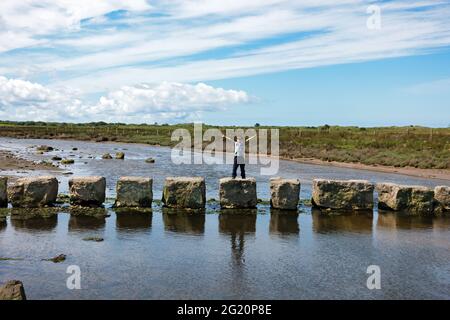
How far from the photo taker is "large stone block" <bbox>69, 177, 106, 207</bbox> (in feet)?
49.0

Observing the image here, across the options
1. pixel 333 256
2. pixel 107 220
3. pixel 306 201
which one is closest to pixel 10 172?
pixel 107 220

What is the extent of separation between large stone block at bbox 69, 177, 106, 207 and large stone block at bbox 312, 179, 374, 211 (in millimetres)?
6841

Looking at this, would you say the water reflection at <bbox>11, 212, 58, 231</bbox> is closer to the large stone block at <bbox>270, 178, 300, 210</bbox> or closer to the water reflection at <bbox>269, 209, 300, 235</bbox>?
the water reflection at <bbox>269, 209, 300, 235</bbox>

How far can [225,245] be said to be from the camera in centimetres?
1113

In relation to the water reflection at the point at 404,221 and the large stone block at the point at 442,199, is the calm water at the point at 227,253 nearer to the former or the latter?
the water reflection at the point at 404,221

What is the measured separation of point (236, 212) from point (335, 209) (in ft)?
10.7

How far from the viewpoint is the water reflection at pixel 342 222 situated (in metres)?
13.1

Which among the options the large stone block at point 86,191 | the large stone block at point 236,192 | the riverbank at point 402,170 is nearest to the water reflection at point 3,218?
the large stone block at point 86,191

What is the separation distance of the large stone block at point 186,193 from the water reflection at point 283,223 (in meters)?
2.28

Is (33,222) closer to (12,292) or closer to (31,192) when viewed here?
(31,192)

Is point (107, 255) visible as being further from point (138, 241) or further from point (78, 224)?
point (78, 224)

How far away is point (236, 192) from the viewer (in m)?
15.4

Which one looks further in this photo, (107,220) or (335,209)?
(335,209)

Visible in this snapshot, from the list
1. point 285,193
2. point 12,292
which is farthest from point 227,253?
point 285,193
